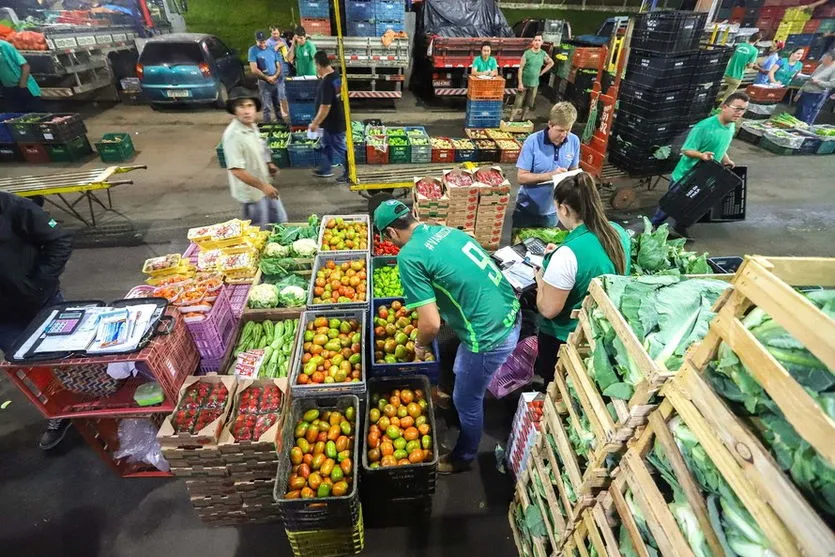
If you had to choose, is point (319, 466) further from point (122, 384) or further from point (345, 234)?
point (345, 234)

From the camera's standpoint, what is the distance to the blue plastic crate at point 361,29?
12539 mm

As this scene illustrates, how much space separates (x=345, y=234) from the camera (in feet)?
17.0

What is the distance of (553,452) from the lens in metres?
2.49

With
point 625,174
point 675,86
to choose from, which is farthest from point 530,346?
point 675,86

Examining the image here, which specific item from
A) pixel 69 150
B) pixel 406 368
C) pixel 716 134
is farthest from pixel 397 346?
pixel 69 150

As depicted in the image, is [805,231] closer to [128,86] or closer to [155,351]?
[155,351]

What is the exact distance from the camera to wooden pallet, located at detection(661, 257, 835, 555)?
100cm

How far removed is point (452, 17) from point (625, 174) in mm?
8702

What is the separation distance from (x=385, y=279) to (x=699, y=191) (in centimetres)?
504

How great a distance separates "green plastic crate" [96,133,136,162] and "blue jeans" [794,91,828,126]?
19.4 m

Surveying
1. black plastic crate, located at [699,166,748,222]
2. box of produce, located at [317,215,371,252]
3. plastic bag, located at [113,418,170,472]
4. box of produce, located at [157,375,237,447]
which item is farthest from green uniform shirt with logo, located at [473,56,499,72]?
plastic bag, located at [113,418,170,472]

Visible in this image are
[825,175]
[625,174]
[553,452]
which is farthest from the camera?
[825,175]

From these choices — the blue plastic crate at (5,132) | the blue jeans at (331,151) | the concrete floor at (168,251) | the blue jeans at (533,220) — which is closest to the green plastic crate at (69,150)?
the concrete floor at (168,251)

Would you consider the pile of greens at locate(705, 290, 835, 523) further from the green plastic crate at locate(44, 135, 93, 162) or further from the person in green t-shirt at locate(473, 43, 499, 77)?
the green plastic crate at locate(44, 135, 93, 162)
